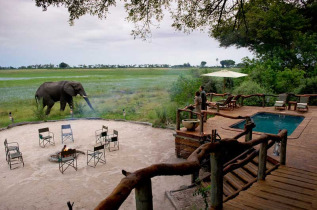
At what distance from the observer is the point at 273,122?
11898mm

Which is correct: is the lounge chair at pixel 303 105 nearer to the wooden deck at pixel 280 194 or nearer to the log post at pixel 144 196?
the wooden deck at pixel 280 194

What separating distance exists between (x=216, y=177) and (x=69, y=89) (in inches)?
706

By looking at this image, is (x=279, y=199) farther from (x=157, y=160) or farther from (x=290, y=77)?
(x=290, y=77)

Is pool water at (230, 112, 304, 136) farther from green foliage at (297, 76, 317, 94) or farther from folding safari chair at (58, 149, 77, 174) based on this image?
folding safari chair at (58, 149, 77, 174)

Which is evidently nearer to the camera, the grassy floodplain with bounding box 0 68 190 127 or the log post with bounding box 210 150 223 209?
the log post with bounding box 210 150 223 209

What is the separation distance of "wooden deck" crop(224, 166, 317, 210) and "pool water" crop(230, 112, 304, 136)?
5.93 m

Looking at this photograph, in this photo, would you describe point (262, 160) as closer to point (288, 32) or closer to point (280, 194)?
point (280, 194)

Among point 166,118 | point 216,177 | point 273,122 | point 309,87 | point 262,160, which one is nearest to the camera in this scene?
point 216,177

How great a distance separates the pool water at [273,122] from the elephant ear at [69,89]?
1387 cm

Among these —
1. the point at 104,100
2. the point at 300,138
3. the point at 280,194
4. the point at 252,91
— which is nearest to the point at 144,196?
the point at 280,194

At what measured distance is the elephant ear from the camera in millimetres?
18516

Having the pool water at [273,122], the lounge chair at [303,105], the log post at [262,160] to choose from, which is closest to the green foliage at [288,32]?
the lounge chair at [303,105]

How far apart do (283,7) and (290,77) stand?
25.5 ft

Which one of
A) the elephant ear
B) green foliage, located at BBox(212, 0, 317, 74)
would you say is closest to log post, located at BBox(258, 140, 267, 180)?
green foliage, located at BBox(212, 0, 317, 74)
